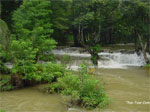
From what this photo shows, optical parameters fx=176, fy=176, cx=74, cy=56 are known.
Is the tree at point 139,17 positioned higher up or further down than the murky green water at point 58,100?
higher up

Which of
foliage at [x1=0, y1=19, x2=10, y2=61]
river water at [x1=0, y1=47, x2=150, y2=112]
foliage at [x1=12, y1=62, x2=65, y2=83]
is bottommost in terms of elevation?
river water at [x1=0, y1=47, x2=150, y2=112]

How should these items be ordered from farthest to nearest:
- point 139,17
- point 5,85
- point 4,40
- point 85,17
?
point 85,17, point 139,17, point 5,85, point 4,40

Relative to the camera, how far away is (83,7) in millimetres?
14297

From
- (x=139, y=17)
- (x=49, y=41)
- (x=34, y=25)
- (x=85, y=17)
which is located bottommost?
(x=49, y=41)

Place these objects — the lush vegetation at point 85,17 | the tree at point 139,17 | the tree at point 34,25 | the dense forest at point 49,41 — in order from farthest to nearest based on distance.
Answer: the tree at point 139,17 < the lush vegetation at point 85,17 < the tree at point 34,25 < the dense forest at point 49,41

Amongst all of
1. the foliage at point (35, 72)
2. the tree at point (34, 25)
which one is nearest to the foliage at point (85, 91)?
the foliage at point (35, 72)

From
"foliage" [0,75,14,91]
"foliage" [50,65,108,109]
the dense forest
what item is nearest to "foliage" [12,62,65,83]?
the dense forest

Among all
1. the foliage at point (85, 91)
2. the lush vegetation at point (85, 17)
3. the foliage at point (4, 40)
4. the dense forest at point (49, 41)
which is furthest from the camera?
the lush vegetation at point (85, 17)

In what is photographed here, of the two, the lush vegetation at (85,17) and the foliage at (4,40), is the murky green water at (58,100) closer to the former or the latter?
the foliage at (4,40)

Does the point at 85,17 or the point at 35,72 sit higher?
the point at 85,17

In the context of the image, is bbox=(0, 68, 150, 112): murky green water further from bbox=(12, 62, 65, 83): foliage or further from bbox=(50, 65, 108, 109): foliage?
bbox=(12, 62, 65, 83): foliage

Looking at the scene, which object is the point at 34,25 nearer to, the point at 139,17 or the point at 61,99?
the point at 61,99

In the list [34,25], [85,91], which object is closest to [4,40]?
[85,91]

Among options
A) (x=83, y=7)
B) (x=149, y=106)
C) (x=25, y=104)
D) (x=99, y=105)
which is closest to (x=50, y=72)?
(x=25, y=104)
